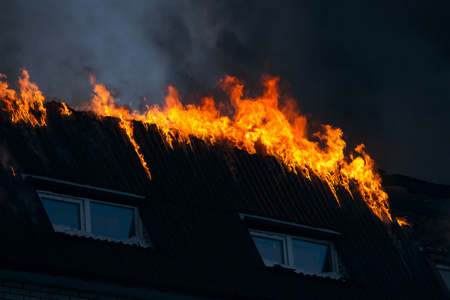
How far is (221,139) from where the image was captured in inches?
599

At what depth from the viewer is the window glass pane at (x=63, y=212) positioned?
11438 millimetres

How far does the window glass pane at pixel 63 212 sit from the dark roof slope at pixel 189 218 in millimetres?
356

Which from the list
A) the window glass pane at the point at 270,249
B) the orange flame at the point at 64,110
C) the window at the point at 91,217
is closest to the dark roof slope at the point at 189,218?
the orange flame at the point at 64,110

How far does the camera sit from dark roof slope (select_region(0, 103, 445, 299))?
10.8m

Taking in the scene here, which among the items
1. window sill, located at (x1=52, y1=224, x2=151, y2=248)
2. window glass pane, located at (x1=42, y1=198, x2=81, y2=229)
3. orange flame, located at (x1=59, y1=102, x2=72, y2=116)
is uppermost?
orange flame, located at (x1=59, y1=102, x2=72, y2=116)

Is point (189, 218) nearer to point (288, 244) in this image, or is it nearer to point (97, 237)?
point (97, 237)

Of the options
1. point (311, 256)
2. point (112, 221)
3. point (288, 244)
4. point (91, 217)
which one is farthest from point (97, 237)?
point (311, 256)

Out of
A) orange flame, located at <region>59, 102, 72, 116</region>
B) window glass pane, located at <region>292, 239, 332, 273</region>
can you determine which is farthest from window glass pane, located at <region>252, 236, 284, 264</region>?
orange flame, located at <region>59, 102, 72, 116</region>

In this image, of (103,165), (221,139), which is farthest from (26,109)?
(221,139)

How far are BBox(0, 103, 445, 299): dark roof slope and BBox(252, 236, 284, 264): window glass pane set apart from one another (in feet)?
1.47

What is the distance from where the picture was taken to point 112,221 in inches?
473

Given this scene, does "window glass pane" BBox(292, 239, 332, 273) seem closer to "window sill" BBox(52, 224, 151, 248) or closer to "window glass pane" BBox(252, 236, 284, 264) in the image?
"window glass pane" BBox(252, 236, 284, 264)

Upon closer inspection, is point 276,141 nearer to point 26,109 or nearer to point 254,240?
point 254,240

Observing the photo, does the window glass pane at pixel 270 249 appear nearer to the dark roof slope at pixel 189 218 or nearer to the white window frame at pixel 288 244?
the white window frame at pixel 288 244
